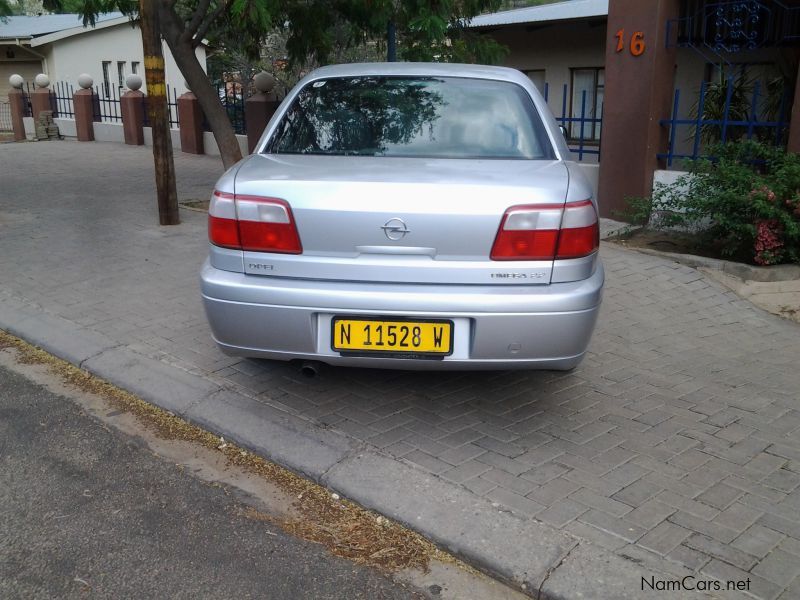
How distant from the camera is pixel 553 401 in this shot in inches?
171

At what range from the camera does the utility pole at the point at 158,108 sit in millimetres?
8055

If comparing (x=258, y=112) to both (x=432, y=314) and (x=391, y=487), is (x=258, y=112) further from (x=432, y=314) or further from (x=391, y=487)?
(x=391, y=487)

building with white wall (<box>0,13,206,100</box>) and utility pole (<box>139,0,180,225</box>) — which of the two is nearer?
utility pole (<box>139,0,180,225</box>)

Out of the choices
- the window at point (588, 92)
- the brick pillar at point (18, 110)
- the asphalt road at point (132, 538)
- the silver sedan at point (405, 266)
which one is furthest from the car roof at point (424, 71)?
the brick pillar at point (18, 110)

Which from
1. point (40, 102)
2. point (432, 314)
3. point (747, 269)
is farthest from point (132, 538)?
point (40, 102)

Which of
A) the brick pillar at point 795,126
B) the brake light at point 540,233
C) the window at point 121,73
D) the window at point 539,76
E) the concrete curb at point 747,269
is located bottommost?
the concrete curb at point 747,269

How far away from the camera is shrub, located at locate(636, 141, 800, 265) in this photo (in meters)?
6.56

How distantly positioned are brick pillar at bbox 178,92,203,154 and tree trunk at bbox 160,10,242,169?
742 centimetres

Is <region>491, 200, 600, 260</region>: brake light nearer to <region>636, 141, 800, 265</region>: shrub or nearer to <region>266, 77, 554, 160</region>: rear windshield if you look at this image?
<region>266, 77, 554, 160</region>: rear windshield

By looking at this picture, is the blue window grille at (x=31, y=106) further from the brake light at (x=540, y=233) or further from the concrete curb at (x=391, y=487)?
the brake light at (x=540, y=233)

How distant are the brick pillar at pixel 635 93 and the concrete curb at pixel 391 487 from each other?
18.4 ft

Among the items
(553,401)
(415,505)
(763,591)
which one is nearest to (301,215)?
(415,505)

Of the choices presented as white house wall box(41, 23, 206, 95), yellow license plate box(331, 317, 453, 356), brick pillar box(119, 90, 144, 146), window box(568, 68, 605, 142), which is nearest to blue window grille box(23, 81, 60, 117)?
brick pillar box(119, 90, 144, 146)

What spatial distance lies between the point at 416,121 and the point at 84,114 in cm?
1892
